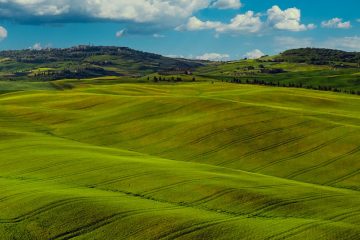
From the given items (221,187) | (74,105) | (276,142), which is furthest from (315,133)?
(74,105)

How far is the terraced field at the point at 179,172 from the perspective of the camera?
32656 millimetres

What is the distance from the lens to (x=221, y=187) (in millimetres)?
41844

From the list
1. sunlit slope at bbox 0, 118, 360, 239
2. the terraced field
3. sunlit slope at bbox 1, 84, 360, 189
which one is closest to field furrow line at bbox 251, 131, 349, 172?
sunlit slope at bbox 1, 84, 360, 189

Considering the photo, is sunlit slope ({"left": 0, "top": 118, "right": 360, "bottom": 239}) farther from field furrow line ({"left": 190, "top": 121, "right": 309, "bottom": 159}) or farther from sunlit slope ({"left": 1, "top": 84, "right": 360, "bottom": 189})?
field furrow line ({"left": 190, "top": 121, "right": 309, "bottom": 159})

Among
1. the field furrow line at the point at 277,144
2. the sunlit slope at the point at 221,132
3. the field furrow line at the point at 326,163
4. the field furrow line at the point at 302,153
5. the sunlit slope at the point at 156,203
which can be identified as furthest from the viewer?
the field furrow line at the point at 277,144

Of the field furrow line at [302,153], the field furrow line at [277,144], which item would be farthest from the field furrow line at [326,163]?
the field furrow line at [277,144]

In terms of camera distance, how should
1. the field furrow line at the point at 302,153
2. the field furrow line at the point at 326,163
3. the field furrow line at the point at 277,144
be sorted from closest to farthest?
the field furrow line at the point at 326,163 < the field furrow line at the point at 302,153 < the field furrow line at the point at 277,144

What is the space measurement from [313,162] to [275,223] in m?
26.1

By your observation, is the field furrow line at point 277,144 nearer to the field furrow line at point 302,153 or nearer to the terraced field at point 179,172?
the terraced field at point 179,172

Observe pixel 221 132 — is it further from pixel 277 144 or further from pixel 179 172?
pixel 179 172

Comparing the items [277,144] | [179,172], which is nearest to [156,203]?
[179,172]

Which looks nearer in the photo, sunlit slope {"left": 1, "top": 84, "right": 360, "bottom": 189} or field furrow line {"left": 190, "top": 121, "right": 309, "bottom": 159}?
sunlit slope {"left": 1, "top": 84, "right": 360, "bottom": 189}

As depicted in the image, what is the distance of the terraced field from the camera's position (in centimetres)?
3266

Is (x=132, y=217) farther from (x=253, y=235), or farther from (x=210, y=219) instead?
(x=253, y=235)
